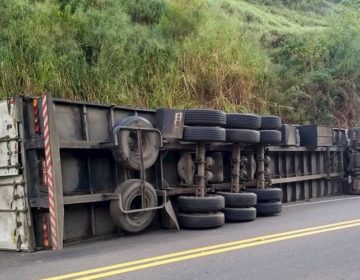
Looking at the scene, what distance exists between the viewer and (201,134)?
7.89 m

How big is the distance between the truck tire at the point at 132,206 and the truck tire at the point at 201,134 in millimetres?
1045

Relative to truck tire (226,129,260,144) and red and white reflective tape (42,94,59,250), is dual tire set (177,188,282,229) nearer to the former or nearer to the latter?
truck tire (226,129,260,144)

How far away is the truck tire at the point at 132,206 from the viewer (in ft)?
22.9

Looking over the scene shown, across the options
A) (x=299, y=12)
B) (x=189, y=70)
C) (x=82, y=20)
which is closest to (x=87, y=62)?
(x=82, y=20)

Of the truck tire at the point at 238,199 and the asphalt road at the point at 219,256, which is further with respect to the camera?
the truck tire at the point at 238,199

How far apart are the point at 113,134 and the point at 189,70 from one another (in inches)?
255

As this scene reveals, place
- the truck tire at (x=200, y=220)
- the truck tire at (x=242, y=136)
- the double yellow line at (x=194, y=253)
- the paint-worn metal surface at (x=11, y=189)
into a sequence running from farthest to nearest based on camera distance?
the truck tire at (x=242, y=136) < the truck tire at (x=200, y=220) < the paint-worn metal surface at (x=11, y=189) < the double yellow line at (x=194, y=253)

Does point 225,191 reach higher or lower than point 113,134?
lower

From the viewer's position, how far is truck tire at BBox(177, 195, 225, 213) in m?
7.66

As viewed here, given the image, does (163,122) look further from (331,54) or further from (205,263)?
(331,54)

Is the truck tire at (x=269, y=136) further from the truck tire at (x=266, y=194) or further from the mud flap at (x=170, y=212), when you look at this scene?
the mud flap at (x=170, y=212)

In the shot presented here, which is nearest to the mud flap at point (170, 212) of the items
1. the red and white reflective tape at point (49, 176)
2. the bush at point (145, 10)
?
the red and white reflective tape at point (49, 176)

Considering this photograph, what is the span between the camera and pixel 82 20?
11695mm

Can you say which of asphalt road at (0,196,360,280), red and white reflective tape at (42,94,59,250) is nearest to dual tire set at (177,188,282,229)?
asphalt road at (0,196,360,280)
